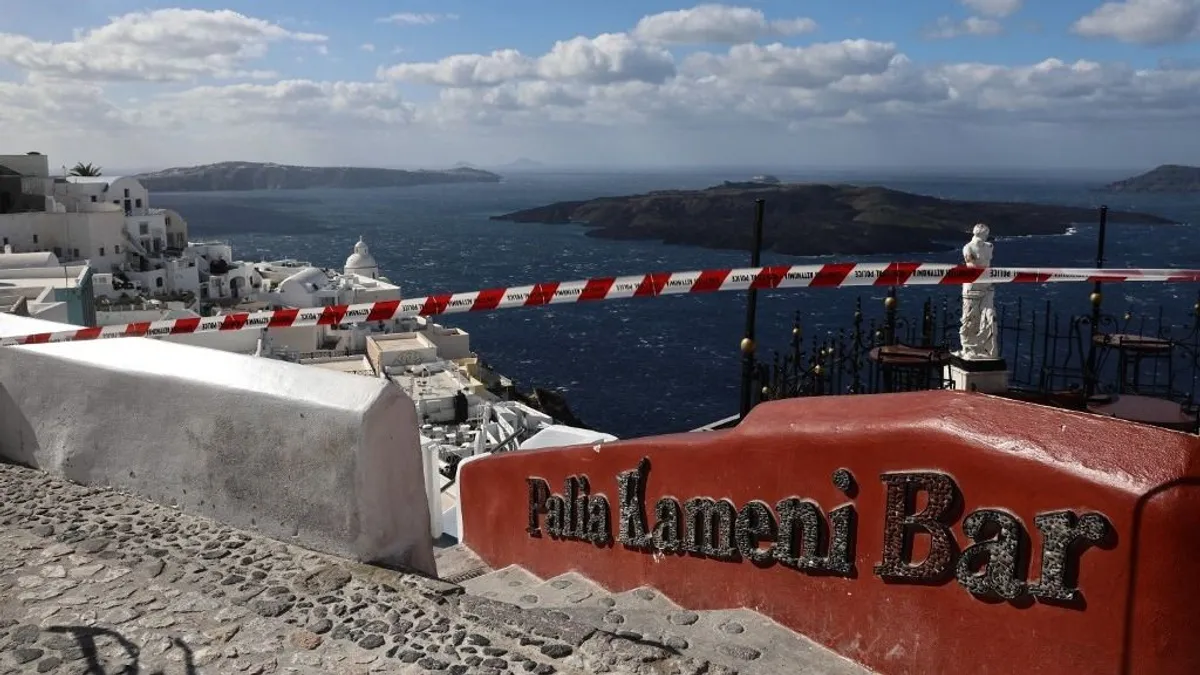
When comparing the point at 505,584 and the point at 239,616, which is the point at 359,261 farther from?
the point at 239,616

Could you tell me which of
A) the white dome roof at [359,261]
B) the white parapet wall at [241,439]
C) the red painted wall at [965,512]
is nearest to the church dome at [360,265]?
the white dome roof at [359,261]

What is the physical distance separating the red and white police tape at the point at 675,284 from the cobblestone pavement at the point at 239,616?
1.91m

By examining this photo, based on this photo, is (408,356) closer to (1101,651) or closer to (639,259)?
(1101,651)

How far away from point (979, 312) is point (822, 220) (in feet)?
385

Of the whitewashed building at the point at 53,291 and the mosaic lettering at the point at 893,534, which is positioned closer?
the mosaic lettering at the point at 893,534

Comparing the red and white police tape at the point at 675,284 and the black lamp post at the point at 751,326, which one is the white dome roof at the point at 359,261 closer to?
the red and white police tape at the point at 675,284

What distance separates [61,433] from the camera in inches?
251

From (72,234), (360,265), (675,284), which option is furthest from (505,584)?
(360,265)

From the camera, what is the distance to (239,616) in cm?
454

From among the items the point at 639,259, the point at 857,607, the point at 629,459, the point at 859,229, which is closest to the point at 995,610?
the point at 857,607

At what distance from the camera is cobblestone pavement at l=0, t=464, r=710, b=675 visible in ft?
13.6

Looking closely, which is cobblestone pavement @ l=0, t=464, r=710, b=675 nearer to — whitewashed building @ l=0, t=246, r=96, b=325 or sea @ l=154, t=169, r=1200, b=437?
whitewashed building @ l=0, t=246, r=96, b=325

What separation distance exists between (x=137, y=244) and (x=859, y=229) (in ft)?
271

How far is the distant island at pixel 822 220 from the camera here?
358ft
